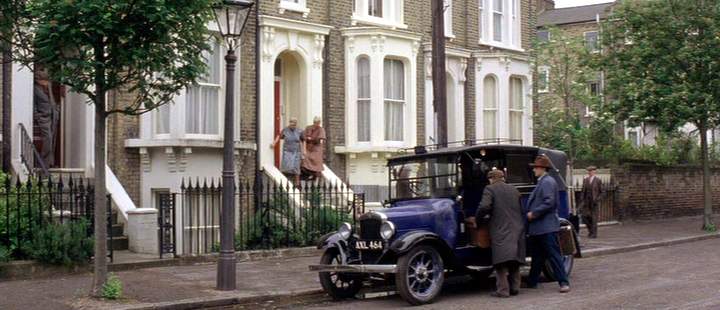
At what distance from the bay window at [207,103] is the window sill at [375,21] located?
421cm

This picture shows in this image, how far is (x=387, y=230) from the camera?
1139 cm

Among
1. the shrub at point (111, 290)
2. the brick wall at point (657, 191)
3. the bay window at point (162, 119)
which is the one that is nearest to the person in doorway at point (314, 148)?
the bay window at point (162, 119)

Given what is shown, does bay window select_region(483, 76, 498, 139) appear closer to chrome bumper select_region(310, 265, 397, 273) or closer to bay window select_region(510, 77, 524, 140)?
bay window select_region(510, 77, 524, 140)

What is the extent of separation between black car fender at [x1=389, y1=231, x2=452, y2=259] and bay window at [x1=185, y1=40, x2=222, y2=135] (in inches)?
310

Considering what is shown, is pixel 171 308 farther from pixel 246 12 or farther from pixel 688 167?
pixel 688 167

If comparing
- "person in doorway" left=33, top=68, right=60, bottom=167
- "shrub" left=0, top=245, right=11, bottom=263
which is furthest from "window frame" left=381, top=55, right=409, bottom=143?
"shrub" left=0, top=245, right=11, bottom=263

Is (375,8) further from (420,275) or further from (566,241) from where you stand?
(420,275)

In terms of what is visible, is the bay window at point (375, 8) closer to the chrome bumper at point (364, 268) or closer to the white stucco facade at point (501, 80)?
the white stucco facade at point (501, 80)

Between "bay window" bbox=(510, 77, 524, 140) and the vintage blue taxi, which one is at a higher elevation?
"bay window" bbox=(510, 77, 524, 140)

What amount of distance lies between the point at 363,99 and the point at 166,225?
7.43 meters

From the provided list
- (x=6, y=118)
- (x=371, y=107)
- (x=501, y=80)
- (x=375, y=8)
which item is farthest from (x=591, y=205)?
(x=6, y=118)

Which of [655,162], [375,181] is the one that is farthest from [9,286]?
[655,162]

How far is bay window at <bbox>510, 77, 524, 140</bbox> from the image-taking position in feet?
84.5

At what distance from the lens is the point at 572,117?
3416 cm
